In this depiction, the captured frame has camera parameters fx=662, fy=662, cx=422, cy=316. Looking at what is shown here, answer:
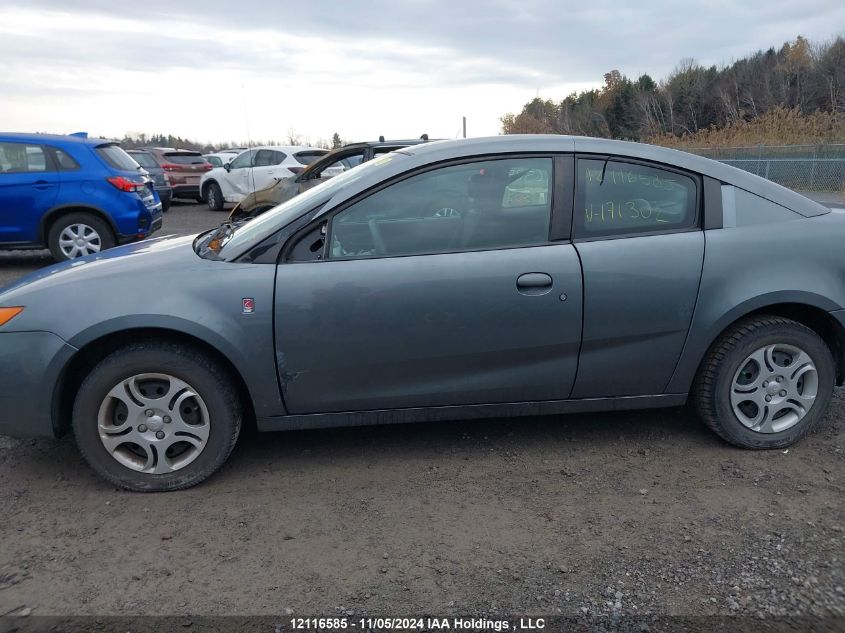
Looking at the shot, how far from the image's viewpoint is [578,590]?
8.05ft

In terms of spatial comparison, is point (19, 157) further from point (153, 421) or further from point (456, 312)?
point (456, 312)

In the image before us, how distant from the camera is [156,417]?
10.4ft

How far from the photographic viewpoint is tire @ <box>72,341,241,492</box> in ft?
10.2

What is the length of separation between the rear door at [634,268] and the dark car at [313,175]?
5.99m

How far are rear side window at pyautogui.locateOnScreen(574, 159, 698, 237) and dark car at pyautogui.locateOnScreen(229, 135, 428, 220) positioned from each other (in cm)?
595

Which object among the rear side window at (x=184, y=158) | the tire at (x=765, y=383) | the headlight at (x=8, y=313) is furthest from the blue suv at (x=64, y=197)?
the rear side window at (x=184, y=158)

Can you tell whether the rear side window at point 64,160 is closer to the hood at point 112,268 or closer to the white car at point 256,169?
the hood at point 112,268

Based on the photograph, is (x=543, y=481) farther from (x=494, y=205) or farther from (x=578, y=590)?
(x=494, y=205)

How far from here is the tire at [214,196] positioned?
673 inches

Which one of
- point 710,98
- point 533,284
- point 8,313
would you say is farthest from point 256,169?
point 710,98

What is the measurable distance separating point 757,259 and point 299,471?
101 inches

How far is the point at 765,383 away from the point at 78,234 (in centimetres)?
805

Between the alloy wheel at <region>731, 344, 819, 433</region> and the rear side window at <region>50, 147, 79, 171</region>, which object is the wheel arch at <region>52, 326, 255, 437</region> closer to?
the alloy wheel at <region>731, 344, 819, 433</region>

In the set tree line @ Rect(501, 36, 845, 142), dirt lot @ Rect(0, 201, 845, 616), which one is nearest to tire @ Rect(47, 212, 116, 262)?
dirt lot @ Rect(0, 201, 845, 616)
